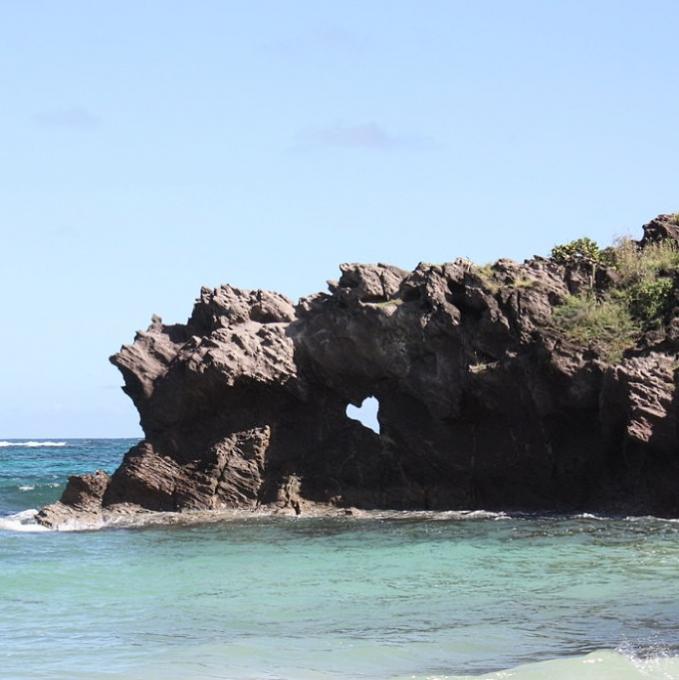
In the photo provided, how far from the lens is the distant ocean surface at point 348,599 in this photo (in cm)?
1455

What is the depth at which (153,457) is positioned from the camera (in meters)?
32.2

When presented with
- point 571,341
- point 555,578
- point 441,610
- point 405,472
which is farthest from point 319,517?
point 441,610

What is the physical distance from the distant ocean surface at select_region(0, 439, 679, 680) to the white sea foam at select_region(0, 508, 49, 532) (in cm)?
108

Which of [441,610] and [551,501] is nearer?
[441,610]

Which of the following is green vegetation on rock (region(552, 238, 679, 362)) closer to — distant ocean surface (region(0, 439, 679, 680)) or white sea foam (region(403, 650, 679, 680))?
distant ocean surface (region(0, 439, 679, 680))

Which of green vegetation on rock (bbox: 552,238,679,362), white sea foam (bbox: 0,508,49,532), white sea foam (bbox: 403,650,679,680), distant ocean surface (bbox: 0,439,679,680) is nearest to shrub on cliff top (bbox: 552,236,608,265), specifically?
green vegetation on rock (bbox: 552,238,679,362)

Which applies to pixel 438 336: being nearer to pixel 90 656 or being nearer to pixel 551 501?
pixel 551 501

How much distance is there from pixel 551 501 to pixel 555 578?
363 inches

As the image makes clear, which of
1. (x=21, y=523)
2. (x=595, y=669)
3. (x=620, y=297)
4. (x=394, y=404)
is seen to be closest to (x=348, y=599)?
(x=595, y=669)

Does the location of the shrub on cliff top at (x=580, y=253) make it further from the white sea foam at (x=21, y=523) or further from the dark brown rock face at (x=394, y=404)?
the white sea foam at (x=21, y=523)

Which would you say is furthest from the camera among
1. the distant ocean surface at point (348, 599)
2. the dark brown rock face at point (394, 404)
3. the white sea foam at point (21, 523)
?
the white sea foam at point (21, 523)

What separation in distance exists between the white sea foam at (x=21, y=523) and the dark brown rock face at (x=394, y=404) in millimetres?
401

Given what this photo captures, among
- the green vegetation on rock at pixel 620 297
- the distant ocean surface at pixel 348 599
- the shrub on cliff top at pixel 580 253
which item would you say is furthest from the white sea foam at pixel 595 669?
the shrub on cliff top at pixel 580 253

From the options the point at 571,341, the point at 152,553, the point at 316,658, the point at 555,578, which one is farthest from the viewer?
the point at 571,341
